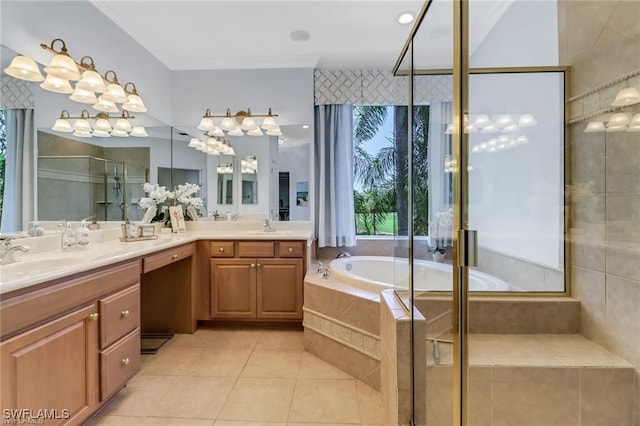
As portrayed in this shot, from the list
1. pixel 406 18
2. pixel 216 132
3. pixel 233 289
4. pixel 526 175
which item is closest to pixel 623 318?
pixel 526 175

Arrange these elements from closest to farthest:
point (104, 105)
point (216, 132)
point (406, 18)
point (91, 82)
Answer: point (91, 82) → point (104, 105) → point (406, 18) → point (216, 132)

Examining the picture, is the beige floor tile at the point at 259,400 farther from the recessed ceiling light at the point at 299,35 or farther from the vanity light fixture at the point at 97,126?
the recessed ceiling light at the point at 299,35

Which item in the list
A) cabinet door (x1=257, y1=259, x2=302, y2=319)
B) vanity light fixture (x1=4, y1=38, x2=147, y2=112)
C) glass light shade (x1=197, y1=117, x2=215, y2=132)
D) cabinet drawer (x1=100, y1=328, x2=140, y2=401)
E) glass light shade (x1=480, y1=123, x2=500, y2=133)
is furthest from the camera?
glass light shade (x1=197, y1=117, x2=215, y2=132)

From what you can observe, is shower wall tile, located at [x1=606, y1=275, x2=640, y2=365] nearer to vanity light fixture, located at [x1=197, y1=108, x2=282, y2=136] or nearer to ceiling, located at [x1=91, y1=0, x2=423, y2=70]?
ceiling, located at [x1=91, y1=0, x2=423, y2=70]

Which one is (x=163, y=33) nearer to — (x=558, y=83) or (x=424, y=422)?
(x=558, y=83)

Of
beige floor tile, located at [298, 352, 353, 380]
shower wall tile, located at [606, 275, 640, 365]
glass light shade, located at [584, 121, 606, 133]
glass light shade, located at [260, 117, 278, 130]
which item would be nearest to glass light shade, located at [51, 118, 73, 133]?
glass light shade, located at [260, 117, 278, 130]

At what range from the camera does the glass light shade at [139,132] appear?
263 centimetres

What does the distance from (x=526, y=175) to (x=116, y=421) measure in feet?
9.31

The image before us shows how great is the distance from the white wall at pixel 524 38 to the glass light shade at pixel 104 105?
2665 millimetres

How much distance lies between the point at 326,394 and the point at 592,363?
1.37 meters

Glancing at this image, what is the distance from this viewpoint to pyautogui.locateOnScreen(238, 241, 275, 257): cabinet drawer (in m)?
2.59

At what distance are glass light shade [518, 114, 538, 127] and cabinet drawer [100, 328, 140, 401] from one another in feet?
9.31

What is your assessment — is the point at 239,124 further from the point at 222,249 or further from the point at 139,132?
the point at 222,249

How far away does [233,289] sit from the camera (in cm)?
260
